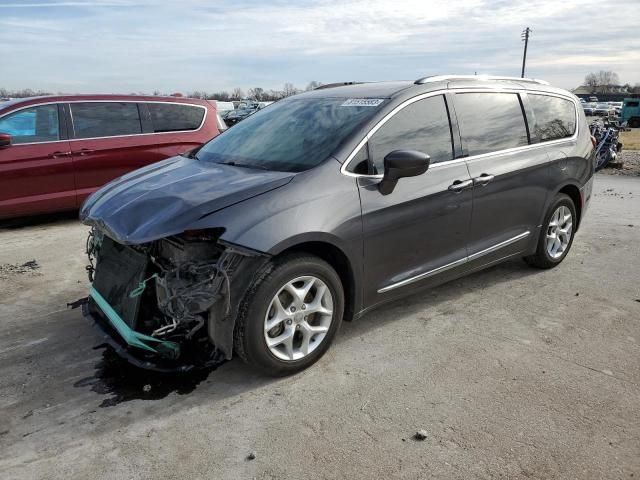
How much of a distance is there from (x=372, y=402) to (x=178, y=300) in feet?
4.07

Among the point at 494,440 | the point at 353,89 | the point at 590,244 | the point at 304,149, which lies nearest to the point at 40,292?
the point at 304,149

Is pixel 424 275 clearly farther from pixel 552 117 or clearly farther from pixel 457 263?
pixel 552 117

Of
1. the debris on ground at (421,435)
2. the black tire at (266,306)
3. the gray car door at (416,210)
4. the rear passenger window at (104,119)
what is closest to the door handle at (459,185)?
the gray car door at (416,210)

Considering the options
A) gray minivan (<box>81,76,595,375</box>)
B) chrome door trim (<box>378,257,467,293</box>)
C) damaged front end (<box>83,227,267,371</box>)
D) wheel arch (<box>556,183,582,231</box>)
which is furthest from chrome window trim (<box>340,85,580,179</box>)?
damaged front end (<box>83,227,267,371</box>)

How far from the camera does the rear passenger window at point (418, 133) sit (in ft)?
11.9

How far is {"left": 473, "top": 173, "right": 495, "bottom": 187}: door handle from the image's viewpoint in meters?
4.11

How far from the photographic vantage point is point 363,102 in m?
3.88

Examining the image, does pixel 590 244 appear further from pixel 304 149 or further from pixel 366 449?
pixel 366 449

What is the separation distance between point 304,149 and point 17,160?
15.9 feet

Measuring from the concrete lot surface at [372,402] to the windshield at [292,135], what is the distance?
4.40ft

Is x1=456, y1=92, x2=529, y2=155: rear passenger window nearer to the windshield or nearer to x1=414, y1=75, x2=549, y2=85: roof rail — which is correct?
x1=414, y1=75, x2=549, y2=85: roof rail

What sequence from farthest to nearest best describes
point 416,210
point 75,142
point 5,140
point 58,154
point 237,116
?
1. point 237,116
2. point 75,142
3. point 58,154
4. point 5,140
5. point 416,210

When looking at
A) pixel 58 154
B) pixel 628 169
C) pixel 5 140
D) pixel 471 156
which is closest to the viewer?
pixel 471 156


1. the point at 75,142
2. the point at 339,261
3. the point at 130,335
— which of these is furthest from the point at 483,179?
the point at 75,142
